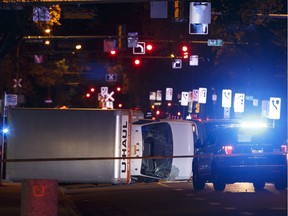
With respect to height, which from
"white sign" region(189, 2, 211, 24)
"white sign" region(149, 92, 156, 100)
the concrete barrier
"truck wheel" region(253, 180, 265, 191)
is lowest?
"truck wheel" region(253, 180, 265, 191)

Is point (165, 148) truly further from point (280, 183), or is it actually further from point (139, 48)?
point (139, 48)

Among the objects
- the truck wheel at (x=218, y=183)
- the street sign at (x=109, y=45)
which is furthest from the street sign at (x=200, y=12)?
the street sign at (x=109, y=45)

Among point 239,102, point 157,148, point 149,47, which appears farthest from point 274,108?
point 157,148

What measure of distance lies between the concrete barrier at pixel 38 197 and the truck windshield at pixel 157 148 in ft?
47.1

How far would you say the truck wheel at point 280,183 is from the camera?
20.5 metres

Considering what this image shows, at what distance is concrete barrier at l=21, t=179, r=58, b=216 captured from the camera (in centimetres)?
984

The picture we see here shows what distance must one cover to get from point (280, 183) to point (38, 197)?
1176 cm

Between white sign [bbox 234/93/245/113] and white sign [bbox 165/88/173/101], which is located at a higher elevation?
A: white sign [bbox 165/88/173/101]

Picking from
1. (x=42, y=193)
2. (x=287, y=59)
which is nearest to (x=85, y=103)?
(x=287, y=59)

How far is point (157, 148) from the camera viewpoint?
25.0 m

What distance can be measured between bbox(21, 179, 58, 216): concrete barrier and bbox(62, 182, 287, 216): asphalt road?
5561 millimetres

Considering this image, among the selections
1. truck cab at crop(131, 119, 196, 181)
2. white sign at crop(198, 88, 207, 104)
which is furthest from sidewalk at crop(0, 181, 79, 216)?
white sign at crop(198, 88, 207, 104)

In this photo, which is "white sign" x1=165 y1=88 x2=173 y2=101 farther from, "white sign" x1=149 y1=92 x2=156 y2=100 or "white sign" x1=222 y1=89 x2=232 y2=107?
"white sign" x1=222 y1=89 x2=232 y2=107

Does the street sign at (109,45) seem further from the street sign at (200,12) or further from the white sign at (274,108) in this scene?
the street sign at (200,12)
